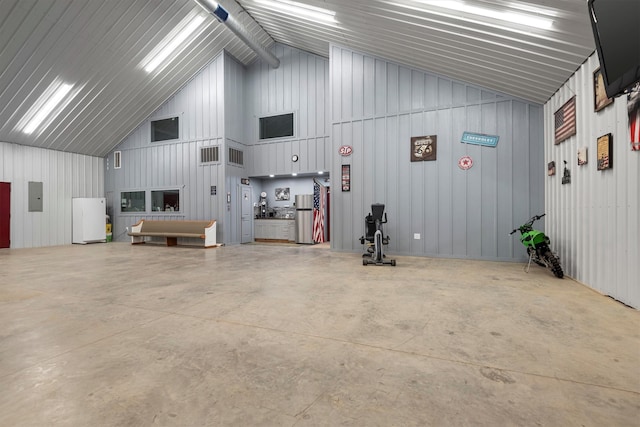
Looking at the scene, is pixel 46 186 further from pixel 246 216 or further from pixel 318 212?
pixel 318 212

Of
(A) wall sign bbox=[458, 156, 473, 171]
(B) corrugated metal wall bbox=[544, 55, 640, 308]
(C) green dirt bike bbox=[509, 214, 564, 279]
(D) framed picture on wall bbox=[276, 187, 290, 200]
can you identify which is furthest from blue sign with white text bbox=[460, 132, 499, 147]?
(D) framed picture on wall bbox=[276, 187, 290, 200]

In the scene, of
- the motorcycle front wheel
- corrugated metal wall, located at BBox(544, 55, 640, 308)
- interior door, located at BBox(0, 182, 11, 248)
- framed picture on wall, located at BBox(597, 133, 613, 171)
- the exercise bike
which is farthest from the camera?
interior door, located at BBox(0, 182, 11, 248)

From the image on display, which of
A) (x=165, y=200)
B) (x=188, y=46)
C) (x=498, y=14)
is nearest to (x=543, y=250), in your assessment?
(x=498, y=14)

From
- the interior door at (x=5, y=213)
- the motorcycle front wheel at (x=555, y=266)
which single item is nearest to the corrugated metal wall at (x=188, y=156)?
the interior door at (x=5, y=213)

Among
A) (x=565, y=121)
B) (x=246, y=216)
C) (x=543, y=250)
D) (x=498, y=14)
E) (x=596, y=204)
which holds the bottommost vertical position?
(x=543, y=250)

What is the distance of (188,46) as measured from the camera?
854cm

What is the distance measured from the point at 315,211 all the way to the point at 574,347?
25.4 ft

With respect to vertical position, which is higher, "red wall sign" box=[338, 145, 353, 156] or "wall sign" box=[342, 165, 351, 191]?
"red wall sign" box=[338, 145, 353, 156]

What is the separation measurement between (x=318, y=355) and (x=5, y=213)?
11501 mm

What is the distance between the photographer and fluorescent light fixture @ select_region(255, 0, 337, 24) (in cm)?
597

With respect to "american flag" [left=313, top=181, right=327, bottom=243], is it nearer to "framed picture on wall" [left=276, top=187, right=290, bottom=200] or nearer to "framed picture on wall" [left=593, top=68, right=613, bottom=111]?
"framed picture on wall" [left=276, top=187, right=290, bottom=200]

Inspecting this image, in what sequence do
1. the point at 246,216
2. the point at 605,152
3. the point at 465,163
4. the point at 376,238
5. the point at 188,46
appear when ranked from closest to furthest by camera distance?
the point at 605,152
the point at 376,238
the point at 465,163
the point at 188,46
the point at 246,216

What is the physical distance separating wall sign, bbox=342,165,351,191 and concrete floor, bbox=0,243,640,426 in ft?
11.9

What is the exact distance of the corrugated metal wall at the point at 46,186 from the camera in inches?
352
